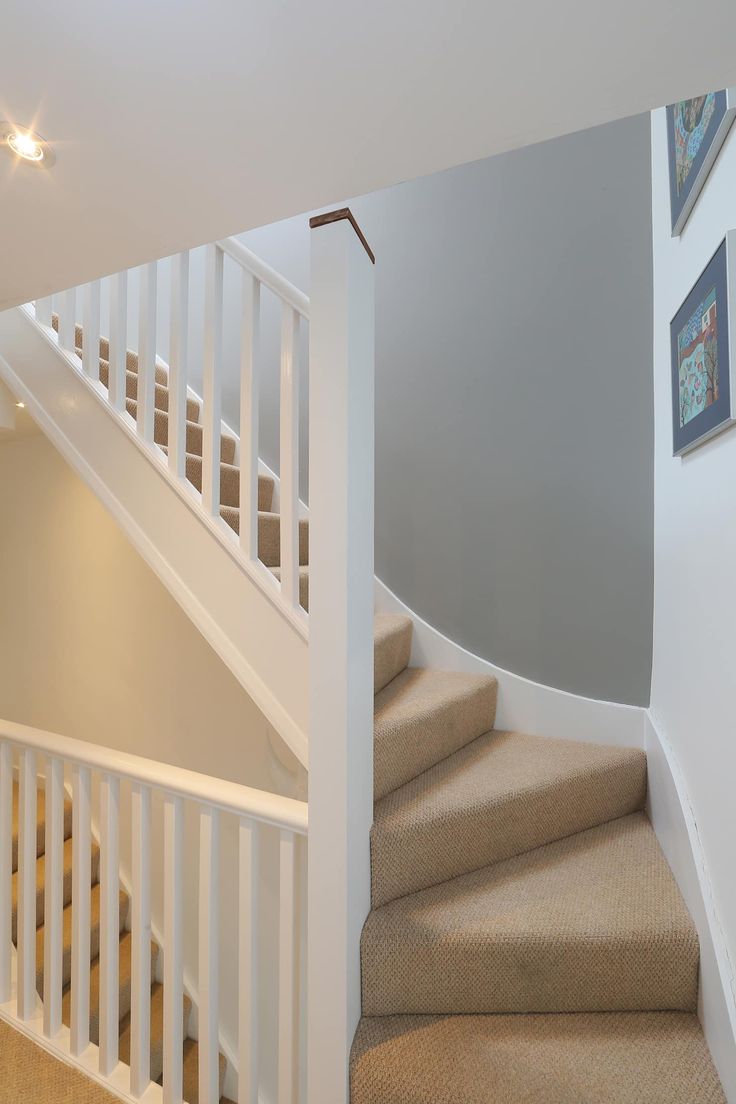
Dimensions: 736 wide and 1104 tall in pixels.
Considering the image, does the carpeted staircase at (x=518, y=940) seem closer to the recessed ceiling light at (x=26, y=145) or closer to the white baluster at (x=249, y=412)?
the white baluster at (x=249, y=412)

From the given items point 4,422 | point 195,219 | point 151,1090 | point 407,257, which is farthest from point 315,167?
point 151,1090

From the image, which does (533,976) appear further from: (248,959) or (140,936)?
(140,936)

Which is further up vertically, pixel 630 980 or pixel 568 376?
pixel 568 376

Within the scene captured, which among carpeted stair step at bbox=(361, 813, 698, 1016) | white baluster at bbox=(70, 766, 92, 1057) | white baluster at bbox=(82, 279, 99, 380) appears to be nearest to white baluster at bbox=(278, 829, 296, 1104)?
carpeted stair step at bbox=(361, 813, 698, 1016)

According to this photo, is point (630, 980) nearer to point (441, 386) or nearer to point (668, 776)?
point (668, 776)

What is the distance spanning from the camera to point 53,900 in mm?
1671

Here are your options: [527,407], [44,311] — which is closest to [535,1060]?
[527,407]

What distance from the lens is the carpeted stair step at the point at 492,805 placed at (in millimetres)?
1434

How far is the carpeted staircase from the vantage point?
1.15 metres

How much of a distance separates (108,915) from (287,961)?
592 mm

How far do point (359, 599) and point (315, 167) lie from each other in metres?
0.84

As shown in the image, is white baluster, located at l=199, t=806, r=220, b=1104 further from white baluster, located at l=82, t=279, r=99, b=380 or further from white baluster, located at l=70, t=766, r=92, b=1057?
white baluster, located at l=82, t=279, r=99, b=380

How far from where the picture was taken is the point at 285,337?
1473mm

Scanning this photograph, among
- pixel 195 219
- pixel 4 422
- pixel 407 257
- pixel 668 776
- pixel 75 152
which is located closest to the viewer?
pixel 75 152
